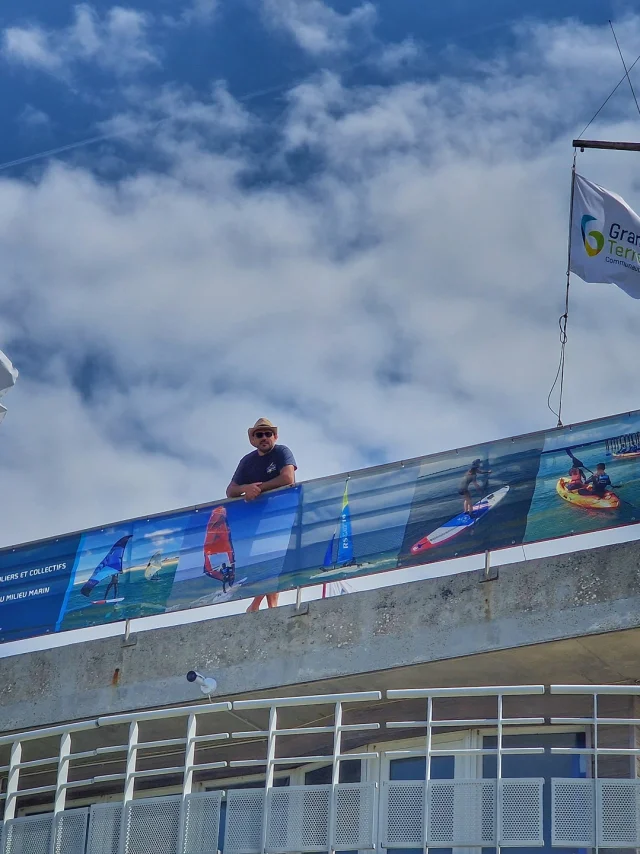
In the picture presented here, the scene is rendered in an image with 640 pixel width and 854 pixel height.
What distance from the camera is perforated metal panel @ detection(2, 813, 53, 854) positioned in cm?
983

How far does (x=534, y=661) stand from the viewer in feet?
33.0

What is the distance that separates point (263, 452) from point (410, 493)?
75.6 inches

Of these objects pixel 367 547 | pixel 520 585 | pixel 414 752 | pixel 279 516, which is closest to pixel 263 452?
pixel 279 516

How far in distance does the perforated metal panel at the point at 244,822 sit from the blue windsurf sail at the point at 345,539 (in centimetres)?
213

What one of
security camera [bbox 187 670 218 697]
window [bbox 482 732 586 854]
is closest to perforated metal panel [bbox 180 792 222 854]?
security camera [bbox 187 670 218 697]

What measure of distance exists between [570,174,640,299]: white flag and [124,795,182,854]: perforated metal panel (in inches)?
274

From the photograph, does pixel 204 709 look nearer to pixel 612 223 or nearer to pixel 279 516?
pixel 279 516

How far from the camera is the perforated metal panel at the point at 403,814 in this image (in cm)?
885

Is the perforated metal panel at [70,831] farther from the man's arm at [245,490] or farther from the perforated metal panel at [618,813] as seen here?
the perforated metal panel at [618,813]

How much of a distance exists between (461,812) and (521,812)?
385 mm

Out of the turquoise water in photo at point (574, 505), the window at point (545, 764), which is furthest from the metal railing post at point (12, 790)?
the turquoise water in photo at point (574, 505)

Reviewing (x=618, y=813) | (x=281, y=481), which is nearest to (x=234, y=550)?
(x=281, y=481)

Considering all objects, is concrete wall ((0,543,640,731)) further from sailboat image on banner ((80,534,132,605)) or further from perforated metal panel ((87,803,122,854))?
perforated metal panel ((87,803,122,854))

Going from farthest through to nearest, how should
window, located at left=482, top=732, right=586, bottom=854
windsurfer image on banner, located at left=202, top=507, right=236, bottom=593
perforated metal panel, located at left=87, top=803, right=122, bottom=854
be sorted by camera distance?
windsurfer image on banner, located at left=202, top=507, right=236, bottom=593 → window, located at left=482, top=732, right=586, bottom=854 → perforated metal panel, located at left=87, top=803, right=122, bottom=854
